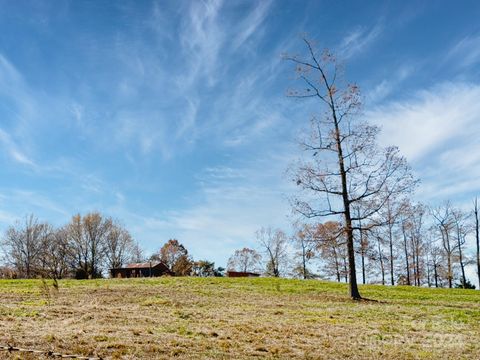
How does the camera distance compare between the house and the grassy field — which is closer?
the grassy field

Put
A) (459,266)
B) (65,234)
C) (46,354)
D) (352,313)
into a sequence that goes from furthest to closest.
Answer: (65,234) < (459,266) < (352,313) < (46,354)

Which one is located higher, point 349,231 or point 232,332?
point 349,231

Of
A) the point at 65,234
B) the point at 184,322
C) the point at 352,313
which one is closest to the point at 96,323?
the point at 184,322

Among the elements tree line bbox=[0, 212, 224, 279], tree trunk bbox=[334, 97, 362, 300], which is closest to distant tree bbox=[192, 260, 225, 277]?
tree line bbox=[0, 212, 224, 279]

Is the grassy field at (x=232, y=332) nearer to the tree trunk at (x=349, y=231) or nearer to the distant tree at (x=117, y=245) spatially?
the tree trunk at (x=349, y=231)

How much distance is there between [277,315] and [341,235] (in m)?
8.57

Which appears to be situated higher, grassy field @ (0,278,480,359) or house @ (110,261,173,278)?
house @ (110,261,173,278)

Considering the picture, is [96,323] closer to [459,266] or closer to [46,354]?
[46,354]

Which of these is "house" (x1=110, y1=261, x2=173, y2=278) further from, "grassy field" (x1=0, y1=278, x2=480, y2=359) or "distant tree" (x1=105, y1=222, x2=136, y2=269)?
"grassy field" (x1=0, y1=278, x2=480, y2=359)

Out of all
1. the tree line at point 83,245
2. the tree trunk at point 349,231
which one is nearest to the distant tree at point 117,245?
the tree line at point 83,245

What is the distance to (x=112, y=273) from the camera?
66.5 metres

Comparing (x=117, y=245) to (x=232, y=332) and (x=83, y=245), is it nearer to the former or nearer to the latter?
(x=83, y=245)

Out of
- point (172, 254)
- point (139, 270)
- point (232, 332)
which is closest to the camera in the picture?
point (232, 332)

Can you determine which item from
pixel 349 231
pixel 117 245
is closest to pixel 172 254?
pixel 117 245
